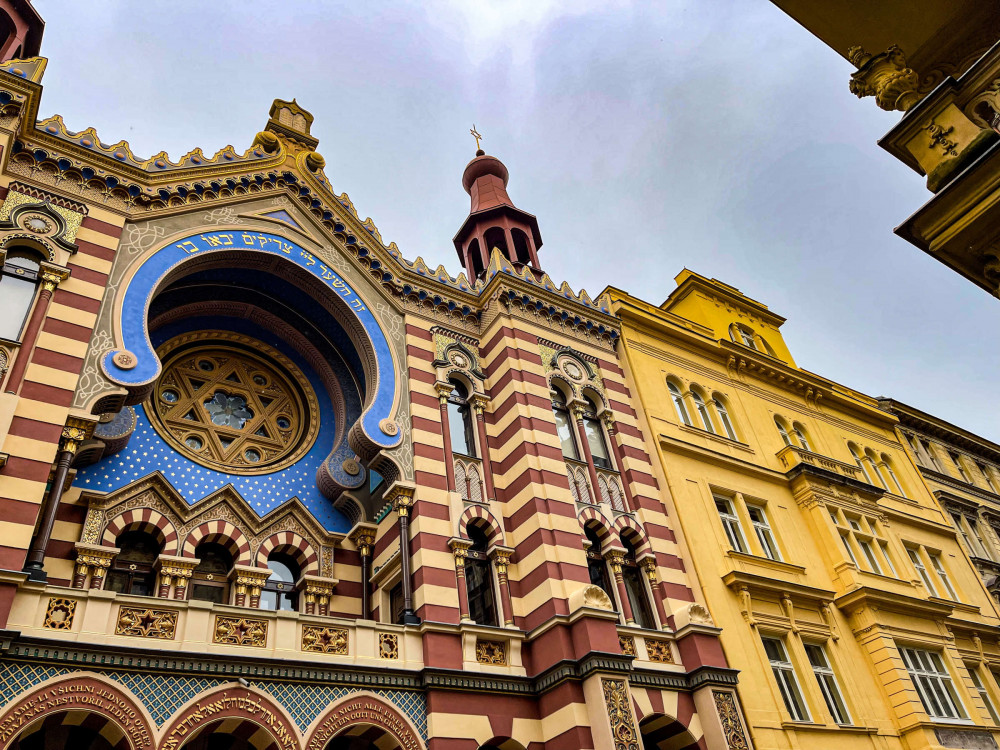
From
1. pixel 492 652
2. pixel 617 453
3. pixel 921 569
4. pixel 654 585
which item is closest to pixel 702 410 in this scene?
pixel 617 453

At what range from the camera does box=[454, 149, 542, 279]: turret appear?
25312 millimetres

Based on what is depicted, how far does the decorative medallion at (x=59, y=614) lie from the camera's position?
1109cm

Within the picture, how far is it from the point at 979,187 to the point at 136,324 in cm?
1314

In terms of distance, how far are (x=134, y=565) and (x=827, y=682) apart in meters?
15.2

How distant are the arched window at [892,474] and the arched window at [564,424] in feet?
45.1

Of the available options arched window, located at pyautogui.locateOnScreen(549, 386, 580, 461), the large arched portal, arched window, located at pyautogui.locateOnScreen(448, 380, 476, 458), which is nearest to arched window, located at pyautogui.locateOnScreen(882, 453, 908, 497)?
arched window, located at pyautogui.locateOnScreen(549, 386, 580, 461)

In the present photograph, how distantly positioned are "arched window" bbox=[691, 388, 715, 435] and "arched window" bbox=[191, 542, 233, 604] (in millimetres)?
13273

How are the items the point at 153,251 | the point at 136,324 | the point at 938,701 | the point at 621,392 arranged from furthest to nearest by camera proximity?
the point at 621,392, the point at 938,701, the point at 153,251, the point at 136,324

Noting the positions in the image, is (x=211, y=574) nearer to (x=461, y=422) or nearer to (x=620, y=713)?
(x=461, y=422)

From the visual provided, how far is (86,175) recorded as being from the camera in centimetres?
1568

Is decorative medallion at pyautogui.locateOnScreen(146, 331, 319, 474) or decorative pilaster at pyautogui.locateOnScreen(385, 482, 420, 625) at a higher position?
decorative medallion at pyautogui.locateOnScreen(146, 331, 319, 474)

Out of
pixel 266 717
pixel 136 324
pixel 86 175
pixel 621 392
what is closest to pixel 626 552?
pixel 621 392

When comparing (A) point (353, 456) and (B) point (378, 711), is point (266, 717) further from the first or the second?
(A) point (353, 456)

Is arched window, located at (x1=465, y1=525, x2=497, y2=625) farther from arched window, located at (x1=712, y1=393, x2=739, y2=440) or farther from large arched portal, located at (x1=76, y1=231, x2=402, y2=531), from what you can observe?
arched window, located at (x1=712, y1=393, x2=739, y2=440)
